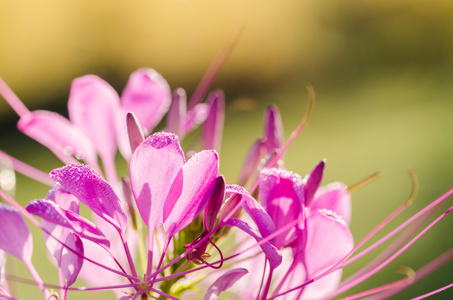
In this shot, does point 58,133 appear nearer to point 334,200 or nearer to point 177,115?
point 177,115

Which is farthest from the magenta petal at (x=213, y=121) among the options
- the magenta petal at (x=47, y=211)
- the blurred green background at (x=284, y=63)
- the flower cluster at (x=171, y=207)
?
the blurred green background at (x=284, y=63)

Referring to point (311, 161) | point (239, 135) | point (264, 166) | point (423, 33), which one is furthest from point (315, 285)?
point (423, 33)

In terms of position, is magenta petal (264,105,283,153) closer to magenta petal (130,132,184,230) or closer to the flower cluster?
the flower cluster

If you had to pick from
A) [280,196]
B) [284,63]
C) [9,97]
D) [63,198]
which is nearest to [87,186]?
[63,198]

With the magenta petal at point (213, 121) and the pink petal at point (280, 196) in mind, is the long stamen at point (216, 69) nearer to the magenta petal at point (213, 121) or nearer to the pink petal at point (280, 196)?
the magenta petal at point (213, 121)

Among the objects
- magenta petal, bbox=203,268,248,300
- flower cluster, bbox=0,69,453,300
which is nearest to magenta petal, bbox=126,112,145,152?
flower cluster, bbox=0,69,453,300

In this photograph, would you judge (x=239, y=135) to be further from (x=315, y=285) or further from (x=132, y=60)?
(x=315, y=285)
